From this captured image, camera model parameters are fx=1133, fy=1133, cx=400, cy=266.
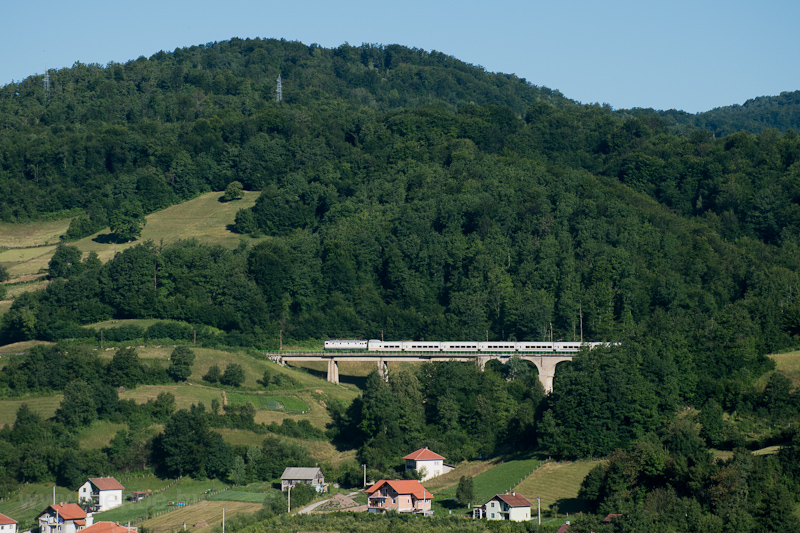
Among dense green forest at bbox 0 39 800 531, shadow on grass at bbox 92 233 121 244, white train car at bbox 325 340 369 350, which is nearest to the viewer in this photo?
dense green forest at bbox 0 39 800 531

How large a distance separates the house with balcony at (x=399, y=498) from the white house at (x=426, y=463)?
5.75 m

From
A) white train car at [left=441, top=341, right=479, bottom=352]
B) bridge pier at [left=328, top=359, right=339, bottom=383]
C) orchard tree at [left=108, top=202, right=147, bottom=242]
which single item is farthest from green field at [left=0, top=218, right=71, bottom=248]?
white train car at [left=441, top=341, right=479, bottom=352]

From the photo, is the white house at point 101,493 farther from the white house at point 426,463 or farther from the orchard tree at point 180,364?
the orchard tree at point 180,364

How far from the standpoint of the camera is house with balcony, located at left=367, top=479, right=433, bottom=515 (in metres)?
62.4

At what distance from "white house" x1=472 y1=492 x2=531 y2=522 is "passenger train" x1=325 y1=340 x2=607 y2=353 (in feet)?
99.4

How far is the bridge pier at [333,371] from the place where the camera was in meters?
91.9

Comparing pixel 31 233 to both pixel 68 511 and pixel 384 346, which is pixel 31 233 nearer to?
pixel 384 346

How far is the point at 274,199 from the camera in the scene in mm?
119750

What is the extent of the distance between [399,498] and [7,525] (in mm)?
20977

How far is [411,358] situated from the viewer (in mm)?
91750

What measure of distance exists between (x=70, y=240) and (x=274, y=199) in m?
22.0

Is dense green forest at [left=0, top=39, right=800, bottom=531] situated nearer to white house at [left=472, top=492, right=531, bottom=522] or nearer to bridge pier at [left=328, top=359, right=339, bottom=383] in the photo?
white house at [left=472, top=492, right=531, bottom=522]

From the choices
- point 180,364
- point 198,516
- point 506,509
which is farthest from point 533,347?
point 198,516

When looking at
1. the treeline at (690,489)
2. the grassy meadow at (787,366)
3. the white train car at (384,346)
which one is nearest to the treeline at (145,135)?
the white train car at (384,346)
